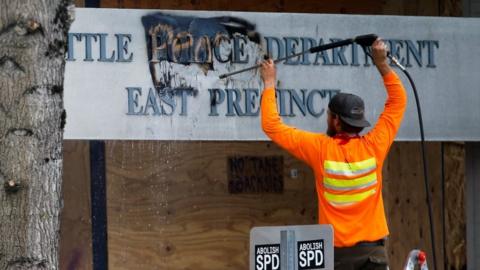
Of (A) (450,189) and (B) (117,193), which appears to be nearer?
(B) (117,193)

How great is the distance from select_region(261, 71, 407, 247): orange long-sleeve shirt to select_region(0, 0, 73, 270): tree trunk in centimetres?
195

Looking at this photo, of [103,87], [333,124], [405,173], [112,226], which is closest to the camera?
[333,124]

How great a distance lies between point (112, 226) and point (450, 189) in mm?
2623

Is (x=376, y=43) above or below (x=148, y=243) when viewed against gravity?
above

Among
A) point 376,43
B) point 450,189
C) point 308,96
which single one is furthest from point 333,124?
point 450,189

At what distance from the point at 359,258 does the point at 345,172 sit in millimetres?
476

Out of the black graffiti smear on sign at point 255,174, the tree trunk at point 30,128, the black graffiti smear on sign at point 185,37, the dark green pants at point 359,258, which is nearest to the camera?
the tree trunk at point 30,128

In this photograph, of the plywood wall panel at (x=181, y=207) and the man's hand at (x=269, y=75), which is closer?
the man's hand at (x=269, y=75)

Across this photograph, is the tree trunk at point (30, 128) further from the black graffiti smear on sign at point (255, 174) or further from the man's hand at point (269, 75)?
the black graffiti smear on sign at point (255, 174)

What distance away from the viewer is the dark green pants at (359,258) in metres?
6.27

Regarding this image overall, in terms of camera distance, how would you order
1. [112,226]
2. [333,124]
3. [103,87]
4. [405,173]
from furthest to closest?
[405,173]
[112,226]
[103,87]
[333,124]

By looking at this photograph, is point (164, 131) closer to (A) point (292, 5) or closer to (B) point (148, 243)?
(B) point (148, 243)

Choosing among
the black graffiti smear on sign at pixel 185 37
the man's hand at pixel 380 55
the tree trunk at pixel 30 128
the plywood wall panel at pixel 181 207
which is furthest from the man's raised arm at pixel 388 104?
the tree trunk at pixel 30 128

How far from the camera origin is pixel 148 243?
26.3 ft
